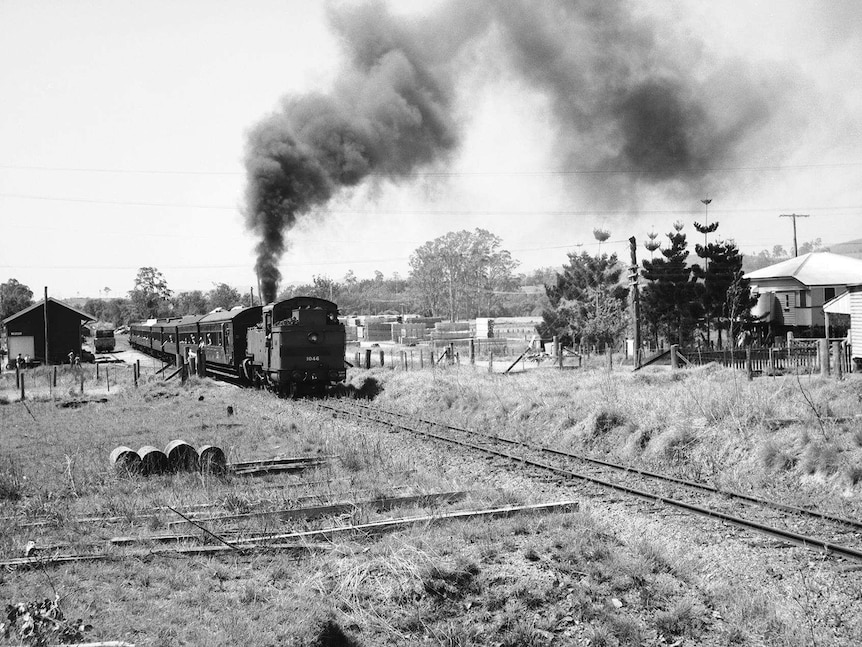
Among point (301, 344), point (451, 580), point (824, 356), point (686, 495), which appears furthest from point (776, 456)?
point (301, 344)

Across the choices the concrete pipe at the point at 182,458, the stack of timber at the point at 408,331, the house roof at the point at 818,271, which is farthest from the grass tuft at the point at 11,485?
the stack of timber at the point at 408,331

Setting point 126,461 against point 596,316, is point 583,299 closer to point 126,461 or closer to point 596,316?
point 596,316

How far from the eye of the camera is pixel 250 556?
22.1 ft

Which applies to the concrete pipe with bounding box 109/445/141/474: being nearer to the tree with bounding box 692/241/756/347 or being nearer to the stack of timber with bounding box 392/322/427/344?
the tree with bounding box 692/241/756/347

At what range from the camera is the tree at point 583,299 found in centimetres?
3934

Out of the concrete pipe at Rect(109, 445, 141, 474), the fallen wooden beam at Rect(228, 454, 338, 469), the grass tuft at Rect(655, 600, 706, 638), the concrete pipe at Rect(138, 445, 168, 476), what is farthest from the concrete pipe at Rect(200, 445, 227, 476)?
the grass tuft at Rect(655, 600, 706, 638)

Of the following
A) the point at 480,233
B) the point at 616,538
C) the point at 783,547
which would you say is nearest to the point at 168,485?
the point at 616,538

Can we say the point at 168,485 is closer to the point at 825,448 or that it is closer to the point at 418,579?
the point at 418,579

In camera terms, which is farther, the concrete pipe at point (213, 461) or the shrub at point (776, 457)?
the concrete pipe at point (213, 461)

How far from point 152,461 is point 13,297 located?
82568 mm

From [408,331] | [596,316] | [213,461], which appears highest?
[596,316]

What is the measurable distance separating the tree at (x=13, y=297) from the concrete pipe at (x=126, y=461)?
248 feet

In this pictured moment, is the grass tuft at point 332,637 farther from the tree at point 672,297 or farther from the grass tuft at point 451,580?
the tree at point 672,297

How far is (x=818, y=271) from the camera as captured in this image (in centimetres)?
4509
